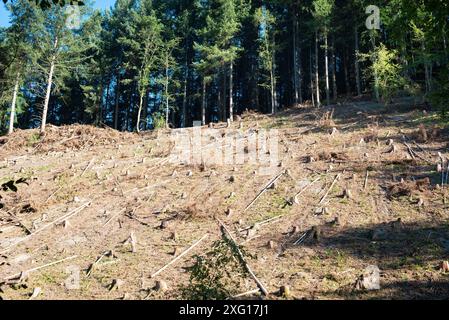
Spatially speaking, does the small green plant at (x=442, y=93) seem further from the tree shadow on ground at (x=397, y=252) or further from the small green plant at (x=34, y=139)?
the small green plant at (x=34, y=139)

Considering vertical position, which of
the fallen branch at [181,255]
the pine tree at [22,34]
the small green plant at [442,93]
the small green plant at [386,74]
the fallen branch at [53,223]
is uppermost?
the pine tree at [22,34]

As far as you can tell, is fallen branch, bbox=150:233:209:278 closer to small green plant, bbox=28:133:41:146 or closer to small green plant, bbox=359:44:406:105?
small green plant, bbox=359:44:406:105

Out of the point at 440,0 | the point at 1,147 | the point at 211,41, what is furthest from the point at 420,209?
the point at 211,41

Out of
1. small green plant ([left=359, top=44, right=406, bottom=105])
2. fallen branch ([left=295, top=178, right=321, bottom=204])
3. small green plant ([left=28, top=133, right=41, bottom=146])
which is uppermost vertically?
small green plant ([left=359, top=44, right=406, bottom=105])

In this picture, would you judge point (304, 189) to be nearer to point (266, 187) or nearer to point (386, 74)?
point (266, 187)

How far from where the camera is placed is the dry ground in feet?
26.8

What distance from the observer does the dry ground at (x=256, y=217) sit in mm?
8172

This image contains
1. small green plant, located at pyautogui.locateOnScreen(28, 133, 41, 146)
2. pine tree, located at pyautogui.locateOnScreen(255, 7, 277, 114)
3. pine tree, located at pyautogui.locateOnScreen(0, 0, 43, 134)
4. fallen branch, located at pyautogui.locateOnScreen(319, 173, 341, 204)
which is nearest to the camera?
fallen branch, located at pyautogui.locateOnScreen(319, 173, 341, 204)

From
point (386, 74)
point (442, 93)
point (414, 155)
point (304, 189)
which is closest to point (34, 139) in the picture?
point (304, 189)

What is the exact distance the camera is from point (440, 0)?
22.4ft

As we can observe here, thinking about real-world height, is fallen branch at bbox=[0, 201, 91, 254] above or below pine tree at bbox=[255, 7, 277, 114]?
below

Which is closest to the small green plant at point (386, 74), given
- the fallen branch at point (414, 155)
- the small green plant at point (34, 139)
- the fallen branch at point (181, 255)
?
the fallen branch at point (414, 155)

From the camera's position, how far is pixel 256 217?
11.2m

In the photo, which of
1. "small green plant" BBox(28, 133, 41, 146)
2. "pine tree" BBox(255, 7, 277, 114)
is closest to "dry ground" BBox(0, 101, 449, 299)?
"small green plant" BBox(28, 133, 41, 146)
